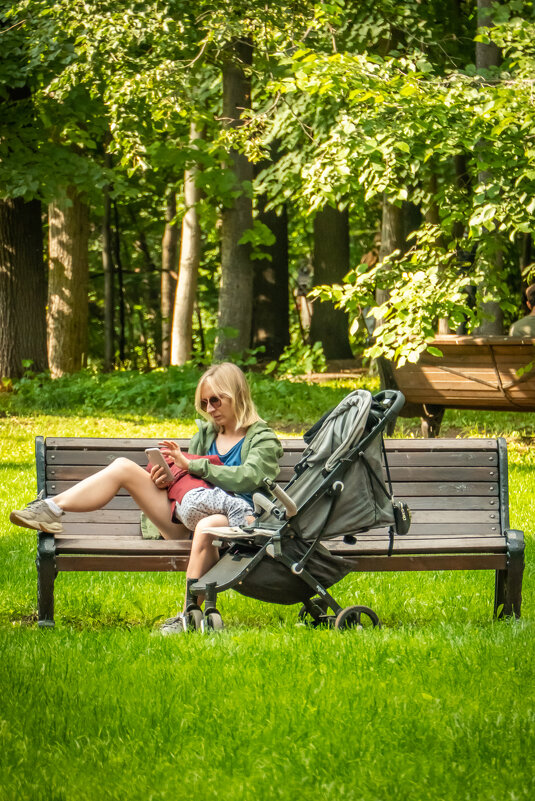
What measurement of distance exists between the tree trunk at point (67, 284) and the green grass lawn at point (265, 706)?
1319cm

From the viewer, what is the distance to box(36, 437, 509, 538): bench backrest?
572 cm

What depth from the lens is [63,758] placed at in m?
3.41

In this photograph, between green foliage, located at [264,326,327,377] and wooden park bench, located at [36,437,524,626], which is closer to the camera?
wooden park bench, located at [36,437,524,626]

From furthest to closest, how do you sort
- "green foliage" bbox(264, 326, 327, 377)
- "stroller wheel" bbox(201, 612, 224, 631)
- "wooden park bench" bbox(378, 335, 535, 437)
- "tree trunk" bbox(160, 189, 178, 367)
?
"tree trunk" bbox(160, 189, 178, 367) → "green foliage" bbox(264, 326, 327, 377) → "wooden park bench" bbox(378, 335, 535, 437) → "stroller wheel" bbox(201, 612, 224, 631)

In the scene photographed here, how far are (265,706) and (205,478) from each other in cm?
172

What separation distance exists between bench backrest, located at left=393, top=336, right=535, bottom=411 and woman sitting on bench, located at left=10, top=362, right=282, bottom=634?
15.7ft

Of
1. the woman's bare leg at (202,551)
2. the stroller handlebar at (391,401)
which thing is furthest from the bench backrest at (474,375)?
the woman's bare leg at (202,551)

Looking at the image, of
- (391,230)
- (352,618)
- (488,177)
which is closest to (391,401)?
(352,618)

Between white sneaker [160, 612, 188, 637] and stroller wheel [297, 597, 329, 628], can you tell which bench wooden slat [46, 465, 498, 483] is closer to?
stroller wheel [297, 597, 329, 628]

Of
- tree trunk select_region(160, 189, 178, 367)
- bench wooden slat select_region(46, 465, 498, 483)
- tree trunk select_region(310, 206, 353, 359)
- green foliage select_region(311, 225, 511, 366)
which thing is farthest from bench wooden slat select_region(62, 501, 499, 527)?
tree trunk select_region(160, 189, 178, 367)

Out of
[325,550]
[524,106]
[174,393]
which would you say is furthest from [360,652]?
[174,393]

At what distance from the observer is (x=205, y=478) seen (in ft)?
17.7

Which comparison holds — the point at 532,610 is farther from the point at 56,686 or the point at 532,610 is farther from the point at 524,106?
the point at 524,106

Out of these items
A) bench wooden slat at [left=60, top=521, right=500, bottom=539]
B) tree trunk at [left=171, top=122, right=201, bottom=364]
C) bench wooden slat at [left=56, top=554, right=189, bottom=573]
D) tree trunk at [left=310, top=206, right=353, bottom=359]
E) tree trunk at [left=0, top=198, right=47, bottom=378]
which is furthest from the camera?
tree trunk at [left=310, top=206, right=353, bottom=359]
